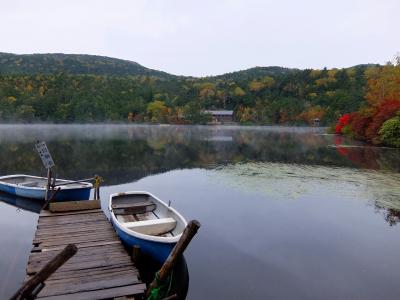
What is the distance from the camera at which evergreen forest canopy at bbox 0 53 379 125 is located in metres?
121

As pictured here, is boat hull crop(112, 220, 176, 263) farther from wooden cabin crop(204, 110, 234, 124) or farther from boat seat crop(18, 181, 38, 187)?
wooden cabin crop(204, 110, 234, 124)

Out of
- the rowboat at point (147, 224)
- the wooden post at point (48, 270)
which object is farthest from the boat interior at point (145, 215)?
the wooden post at point (48, 270)

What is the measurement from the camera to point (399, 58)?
210 feet

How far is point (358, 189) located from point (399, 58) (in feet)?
174

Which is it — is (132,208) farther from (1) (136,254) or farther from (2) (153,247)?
(2) (153,247)

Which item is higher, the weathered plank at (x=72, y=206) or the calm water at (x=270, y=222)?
the weathered plank at (x=72, y=206)

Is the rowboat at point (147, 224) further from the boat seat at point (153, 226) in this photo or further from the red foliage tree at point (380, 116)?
the red foliage tree at point (380, 116)

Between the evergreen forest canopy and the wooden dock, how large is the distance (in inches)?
4029

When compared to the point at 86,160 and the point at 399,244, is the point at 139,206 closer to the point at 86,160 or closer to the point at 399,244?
the point at 399,244

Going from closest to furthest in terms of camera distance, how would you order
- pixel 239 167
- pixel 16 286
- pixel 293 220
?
1. pixel 16 286
2. pixel 293 220
3. pixel 239 167

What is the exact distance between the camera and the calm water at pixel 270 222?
986cm

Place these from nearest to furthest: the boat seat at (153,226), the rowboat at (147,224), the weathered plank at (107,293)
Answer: the weathered plank at (107,293) → the rowboat at (147,224) → the boat seat at (153,226)

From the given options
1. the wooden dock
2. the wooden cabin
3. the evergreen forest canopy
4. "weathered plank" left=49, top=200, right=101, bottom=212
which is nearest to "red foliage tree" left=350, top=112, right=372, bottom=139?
the evergreen forest canopy

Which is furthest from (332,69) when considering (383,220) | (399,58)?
(383,220)
